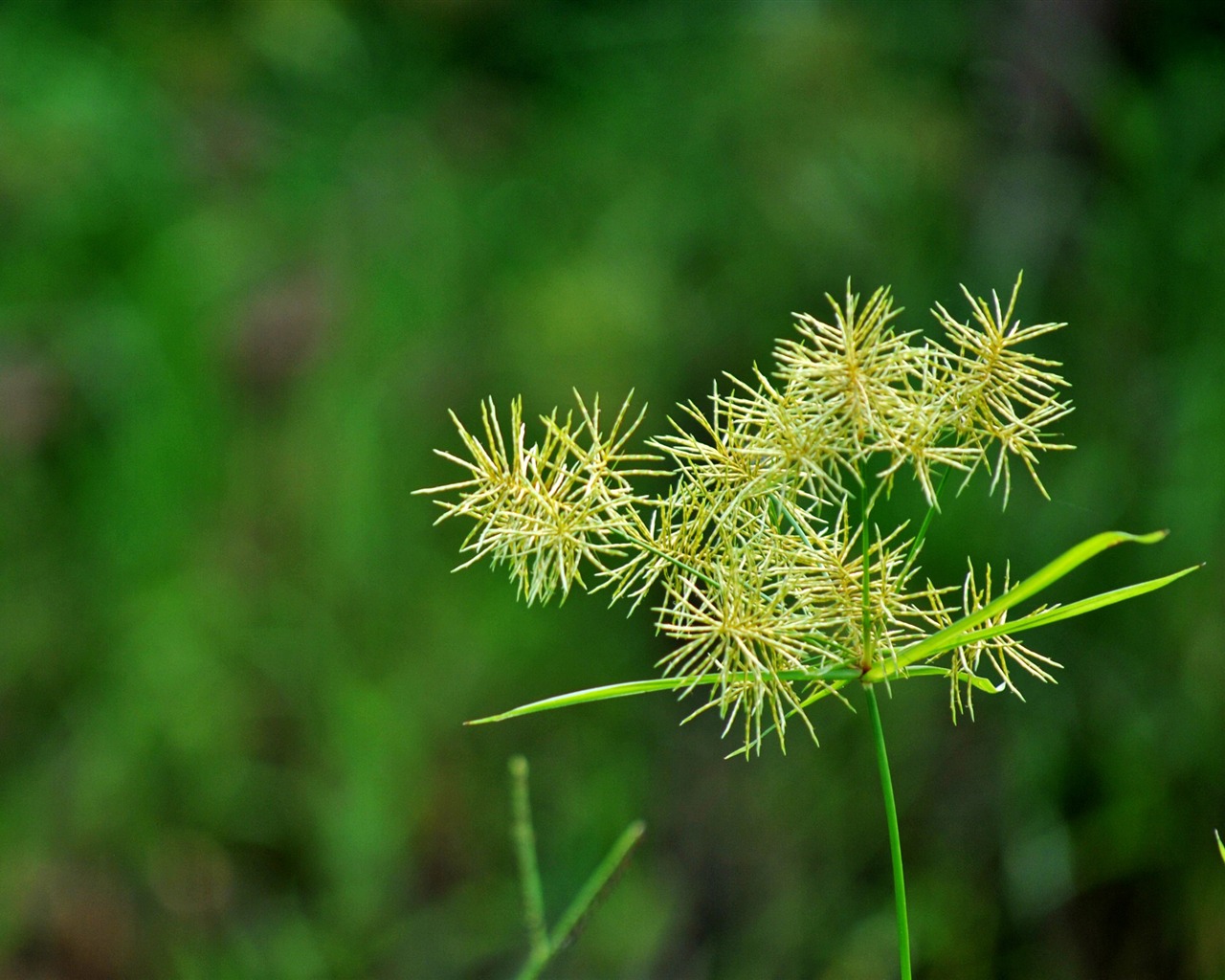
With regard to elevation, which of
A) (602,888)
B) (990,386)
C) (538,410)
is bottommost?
(602,888)

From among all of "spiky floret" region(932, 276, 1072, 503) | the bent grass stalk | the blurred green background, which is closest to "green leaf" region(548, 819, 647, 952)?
the bent grass stalk

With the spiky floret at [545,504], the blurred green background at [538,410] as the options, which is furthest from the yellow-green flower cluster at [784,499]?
the blurred green background at [538,410]

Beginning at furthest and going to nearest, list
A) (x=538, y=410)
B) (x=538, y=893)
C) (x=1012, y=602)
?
(x=538, y=410), (x=538, y=893), (x=1012, y=602)

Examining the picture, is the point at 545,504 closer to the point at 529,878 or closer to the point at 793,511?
the point at 793,511

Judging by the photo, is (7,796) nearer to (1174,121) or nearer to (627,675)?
(627,675)

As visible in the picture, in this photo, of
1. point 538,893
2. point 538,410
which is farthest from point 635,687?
point 538,410

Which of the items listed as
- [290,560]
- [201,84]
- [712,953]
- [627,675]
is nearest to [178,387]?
[290,560]

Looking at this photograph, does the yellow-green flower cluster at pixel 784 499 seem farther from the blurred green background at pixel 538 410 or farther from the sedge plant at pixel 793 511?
the blurred green background at pixel 538 410
